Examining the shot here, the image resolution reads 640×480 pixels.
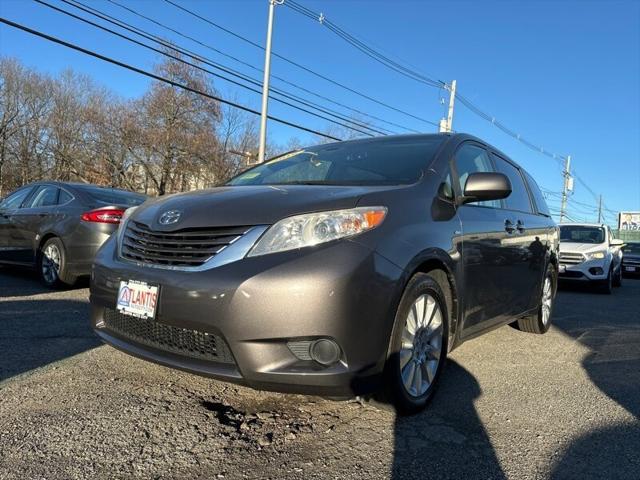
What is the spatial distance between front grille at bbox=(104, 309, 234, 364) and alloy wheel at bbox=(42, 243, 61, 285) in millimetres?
3895

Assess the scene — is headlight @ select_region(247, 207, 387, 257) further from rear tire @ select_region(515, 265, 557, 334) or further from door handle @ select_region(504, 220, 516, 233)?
rear tire @ select_region(515, 265, 557, 334)

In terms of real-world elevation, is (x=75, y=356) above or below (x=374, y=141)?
below

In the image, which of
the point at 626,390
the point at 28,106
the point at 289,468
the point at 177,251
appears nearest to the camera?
the point at 289,468

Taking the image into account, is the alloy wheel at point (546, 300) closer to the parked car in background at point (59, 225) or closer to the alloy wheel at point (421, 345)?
the alloy wheel at point (421, 345)

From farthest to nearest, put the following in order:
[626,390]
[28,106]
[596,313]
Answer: [28,106] → [596,313] → [626,390]

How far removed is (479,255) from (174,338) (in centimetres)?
213

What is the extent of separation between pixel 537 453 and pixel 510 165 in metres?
3.15

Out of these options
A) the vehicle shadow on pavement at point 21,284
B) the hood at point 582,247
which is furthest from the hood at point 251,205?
the hood at point 582,247

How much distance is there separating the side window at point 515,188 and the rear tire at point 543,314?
82 centimetres

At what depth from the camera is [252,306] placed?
238cm

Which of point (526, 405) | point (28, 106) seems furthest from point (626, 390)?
point (28, 106)

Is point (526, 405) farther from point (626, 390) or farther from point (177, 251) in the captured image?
point (177, 251)

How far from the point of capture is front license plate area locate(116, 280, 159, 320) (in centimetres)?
262

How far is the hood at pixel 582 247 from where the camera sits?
432 inches
